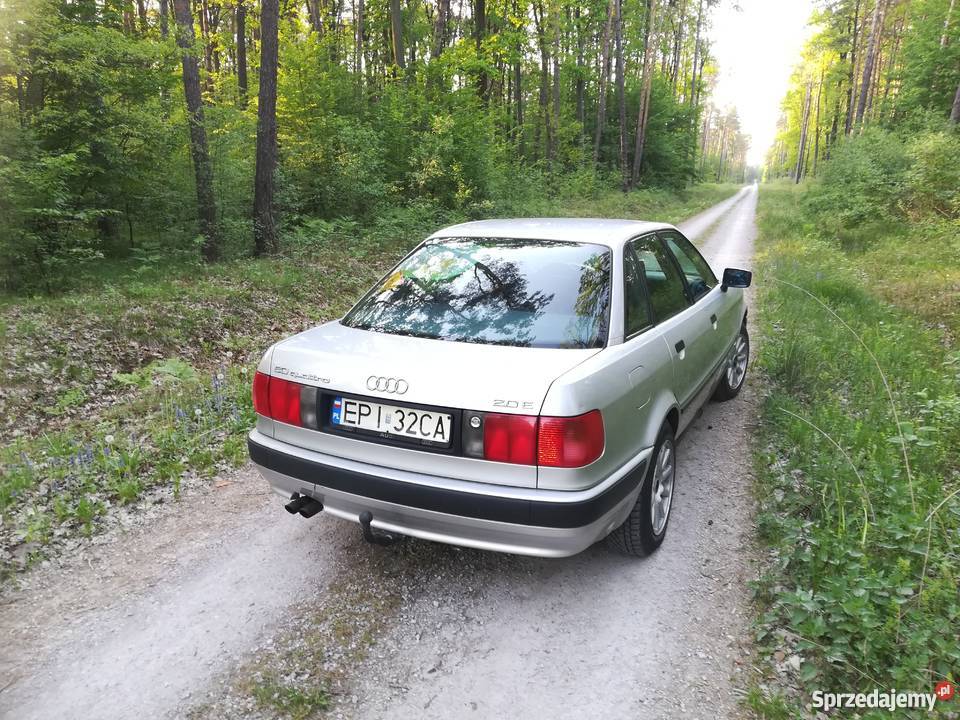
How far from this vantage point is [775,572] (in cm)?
299

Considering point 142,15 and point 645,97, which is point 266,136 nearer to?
point 142,15

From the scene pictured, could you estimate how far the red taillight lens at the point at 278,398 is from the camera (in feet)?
9.18

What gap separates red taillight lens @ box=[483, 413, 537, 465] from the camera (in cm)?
233

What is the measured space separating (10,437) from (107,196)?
231 inches

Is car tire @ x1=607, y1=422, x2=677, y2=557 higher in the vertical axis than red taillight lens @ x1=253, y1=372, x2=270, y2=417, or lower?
lower

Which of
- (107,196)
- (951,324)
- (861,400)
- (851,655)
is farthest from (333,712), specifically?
(107,196)

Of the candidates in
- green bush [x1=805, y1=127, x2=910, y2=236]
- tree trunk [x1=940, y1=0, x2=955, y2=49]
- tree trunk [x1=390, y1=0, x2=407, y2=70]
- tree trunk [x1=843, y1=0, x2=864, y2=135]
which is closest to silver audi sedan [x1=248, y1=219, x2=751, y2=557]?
green bush [x1=805, y1=127, x2=910, y2=236]

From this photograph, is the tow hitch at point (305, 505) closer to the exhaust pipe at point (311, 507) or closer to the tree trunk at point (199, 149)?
the exhaust pipe at point (311, 507)

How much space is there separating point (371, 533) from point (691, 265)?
126 inches

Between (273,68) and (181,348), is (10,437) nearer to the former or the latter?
(181,348)

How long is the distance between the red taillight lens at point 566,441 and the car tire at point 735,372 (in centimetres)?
306

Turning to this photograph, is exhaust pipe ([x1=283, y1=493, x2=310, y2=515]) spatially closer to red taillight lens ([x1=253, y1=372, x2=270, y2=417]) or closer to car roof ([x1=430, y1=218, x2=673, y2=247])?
red taillight lens ([x1=253, y1=372, x2=270, y2=417])

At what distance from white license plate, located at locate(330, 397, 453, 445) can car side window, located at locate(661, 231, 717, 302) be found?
255cm

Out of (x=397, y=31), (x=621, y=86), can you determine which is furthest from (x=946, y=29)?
(x=397, y=31)
